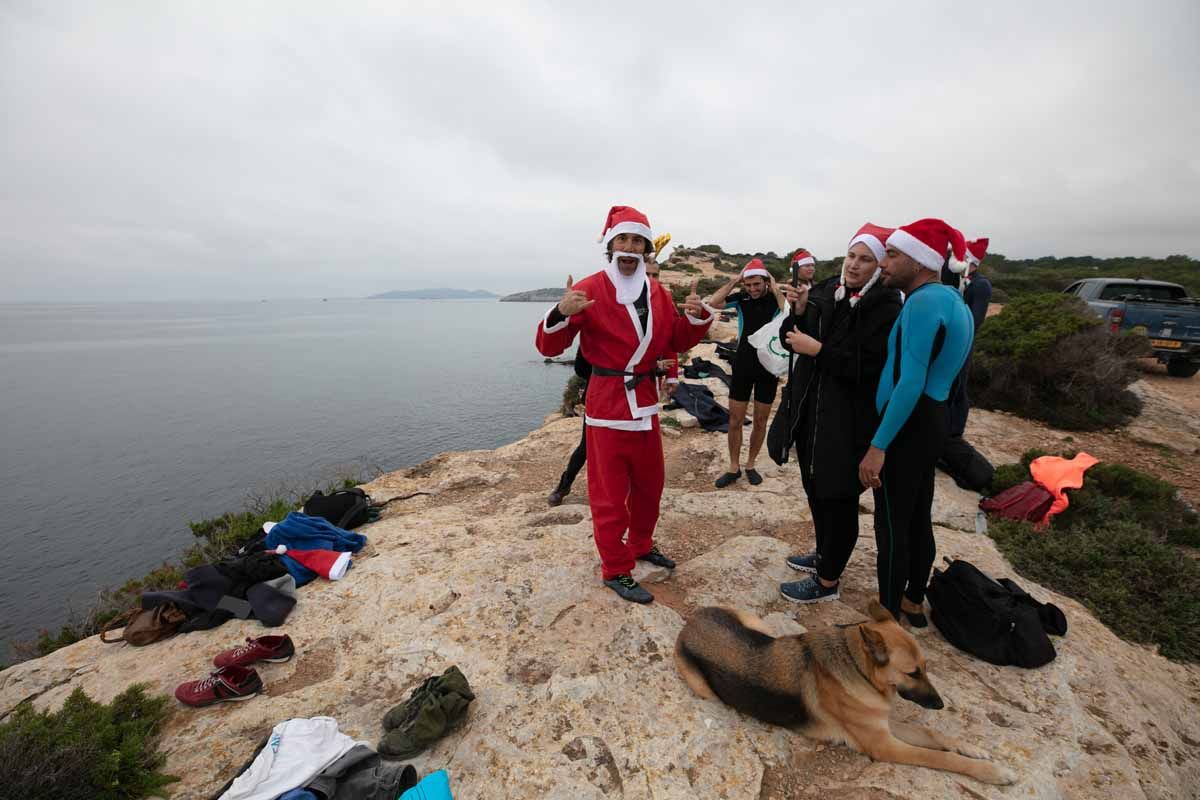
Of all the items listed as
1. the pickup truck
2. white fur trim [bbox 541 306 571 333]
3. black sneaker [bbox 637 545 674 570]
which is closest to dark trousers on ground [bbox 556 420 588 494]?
black sneaker [bbox 637 545 674 570]

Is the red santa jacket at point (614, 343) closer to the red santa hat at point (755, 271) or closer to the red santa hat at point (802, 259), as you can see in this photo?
the red santa hat at point (802, 259)

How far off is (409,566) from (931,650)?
Result: 4381 millimetres

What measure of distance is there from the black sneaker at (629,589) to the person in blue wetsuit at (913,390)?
1.71 m

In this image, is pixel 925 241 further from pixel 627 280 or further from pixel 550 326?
pixel 550 326

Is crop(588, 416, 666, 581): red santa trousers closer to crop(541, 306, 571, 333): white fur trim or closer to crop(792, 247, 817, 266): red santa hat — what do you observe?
crop(541, 306, 571, 333): white fur trim

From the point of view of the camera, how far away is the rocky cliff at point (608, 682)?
93.0 inches

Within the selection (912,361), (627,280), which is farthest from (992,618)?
(627,280)

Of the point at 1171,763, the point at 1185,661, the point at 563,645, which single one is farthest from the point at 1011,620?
the point at 563,645

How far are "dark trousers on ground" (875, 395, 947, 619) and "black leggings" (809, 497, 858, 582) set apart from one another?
11.9 inches

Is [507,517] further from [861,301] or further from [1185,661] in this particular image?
[1185,661]

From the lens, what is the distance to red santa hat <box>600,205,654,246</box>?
3.48 meters

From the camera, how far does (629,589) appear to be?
3.73 meters

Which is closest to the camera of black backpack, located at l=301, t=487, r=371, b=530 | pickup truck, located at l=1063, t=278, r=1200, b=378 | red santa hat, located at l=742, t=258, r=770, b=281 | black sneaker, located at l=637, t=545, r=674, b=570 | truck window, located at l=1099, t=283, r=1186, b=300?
black sneaker, located at l=637, t=545, r=674, b=570

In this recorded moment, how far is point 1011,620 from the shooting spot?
10.0 feet
